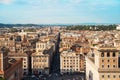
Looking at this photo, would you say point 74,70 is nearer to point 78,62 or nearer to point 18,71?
point 78,62

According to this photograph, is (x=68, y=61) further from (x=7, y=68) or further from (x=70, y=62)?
(x=7, y=68)

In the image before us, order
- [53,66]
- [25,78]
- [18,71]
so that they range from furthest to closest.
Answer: [53,66] < [25,78] < [18,71]

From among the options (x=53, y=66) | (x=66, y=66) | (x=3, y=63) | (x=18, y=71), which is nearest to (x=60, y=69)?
(x=66, y=66)

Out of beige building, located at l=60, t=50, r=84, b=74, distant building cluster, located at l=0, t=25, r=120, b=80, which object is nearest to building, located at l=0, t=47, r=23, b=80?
distant building cluster, located at l=0, t=25, r=120, b=80

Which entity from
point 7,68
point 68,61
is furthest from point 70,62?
point 7,68

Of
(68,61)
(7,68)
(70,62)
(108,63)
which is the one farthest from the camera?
(68,61)

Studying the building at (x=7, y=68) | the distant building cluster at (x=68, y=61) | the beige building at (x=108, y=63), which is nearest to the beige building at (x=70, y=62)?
the distant building cluster at (x=68, y=61)

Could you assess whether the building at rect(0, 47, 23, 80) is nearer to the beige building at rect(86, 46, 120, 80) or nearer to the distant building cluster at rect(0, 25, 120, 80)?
the distant building cluster at rect(0, 25, 120, 80)

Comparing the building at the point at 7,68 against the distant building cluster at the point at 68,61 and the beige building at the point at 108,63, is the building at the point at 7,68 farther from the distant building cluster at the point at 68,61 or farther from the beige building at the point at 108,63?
the beige building at the point at 108,63
